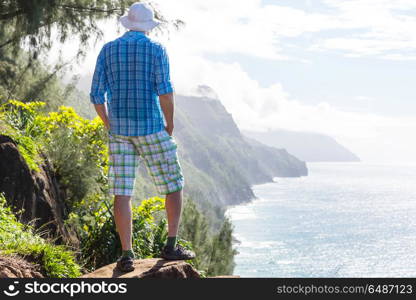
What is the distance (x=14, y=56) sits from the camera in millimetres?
12375

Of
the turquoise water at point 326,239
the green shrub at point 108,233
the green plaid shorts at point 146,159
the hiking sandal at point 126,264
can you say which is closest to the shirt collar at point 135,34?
the green plaid shorts at point 146,159

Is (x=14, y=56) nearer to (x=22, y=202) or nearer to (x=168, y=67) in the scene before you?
(x=22, y=202)

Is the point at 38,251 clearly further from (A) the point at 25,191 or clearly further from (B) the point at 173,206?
(A) the point at 25,191

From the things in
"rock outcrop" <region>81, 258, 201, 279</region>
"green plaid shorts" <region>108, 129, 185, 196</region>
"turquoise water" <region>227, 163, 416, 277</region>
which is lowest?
"turquoise water" <region>227, 163, 416, 277</region>

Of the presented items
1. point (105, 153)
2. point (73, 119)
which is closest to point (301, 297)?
point (105, 153)

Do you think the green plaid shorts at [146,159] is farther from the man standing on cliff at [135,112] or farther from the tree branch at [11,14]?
the tree branch at [11,14]

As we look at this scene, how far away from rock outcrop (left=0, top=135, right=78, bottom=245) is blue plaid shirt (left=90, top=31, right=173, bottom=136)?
206 cm

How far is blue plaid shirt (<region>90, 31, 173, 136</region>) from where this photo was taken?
4102 mm

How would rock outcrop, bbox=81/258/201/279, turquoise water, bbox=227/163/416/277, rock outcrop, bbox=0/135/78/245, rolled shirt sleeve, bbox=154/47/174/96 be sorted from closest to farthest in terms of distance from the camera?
rock outcrop, bbox=81/258/201/279 < rolled shirt sleeve, bbox=154/47/174/96 < rock outcrop, bbox=0/135/78/245 < turquoise water, bbox=227/163/416/277

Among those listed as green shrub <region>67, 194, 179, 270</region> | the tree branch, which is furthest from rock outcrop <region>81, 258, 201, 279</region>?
the tree branch

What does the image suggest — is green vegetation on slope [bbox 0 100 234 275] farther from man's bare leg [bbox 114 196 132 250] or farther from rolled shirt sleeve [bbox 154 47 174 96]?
rolled shirt sleeve [bbox 154 47 174 96]

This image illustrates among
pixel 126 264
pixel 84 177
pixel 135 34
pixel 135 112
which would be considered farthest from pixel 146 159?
pixel 84 177

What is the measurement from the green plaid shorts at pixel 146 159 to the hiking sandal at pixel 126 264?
0.51 m

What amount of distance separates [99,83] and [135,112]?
411mm
